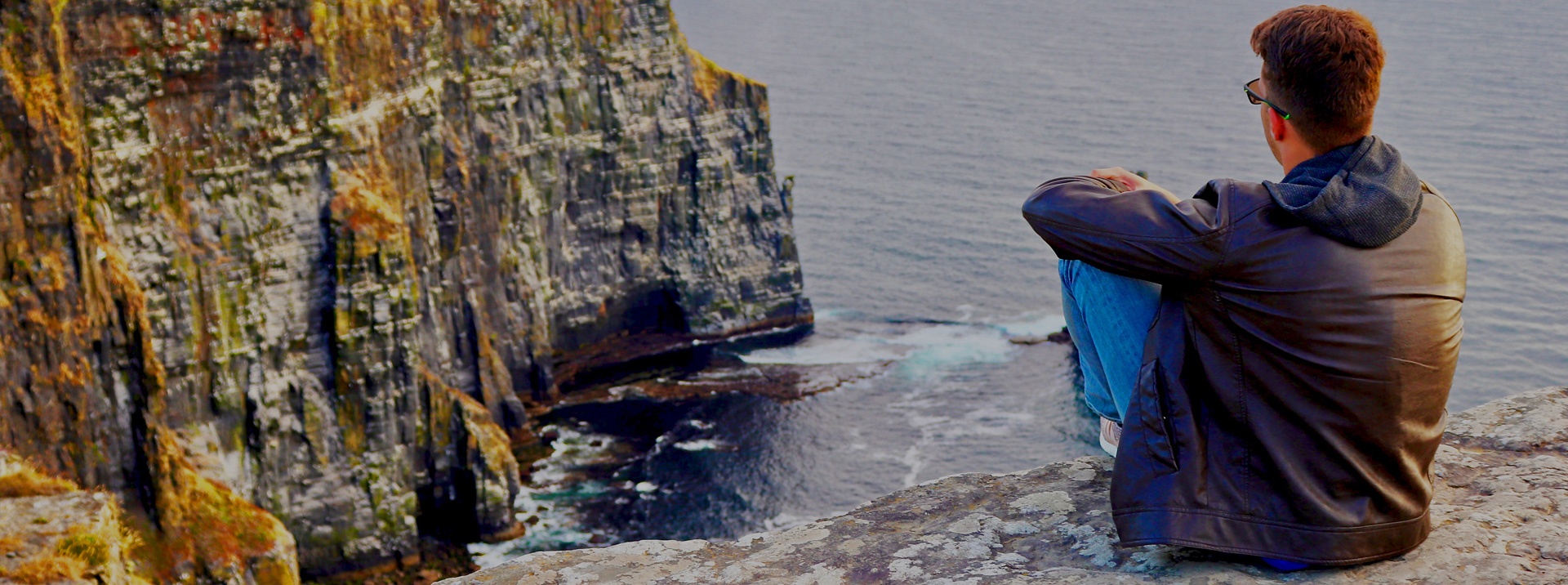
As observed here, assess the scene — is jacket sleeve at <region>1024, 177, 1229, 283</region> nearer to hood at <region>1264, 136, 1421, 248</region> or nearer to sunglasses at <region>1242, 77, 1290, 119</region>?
hood at <region>1264, 136, 1421, 248</region>

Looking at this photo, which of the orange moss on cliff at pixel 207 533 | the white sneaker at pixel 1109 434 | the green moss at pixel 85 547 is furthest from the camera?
the orange moss on cliff at pixel 207 533

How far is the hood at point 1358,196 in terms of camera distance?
24.4ft

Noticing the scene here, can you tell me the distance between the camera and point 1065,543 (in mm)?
9203

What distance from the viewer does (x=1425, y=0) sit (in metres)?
156

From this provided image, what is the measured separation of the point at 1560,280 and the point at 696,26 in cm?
10497

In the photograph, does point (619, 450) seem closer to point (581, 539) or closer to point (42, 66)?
point (581, 539)

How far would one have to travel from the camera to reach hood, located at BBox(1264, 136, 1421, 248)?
7441 mm

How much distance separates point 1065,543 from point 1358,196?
3.06m

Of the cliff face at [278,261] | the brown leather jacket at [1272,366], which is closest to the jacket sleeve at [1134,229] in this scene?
the brown leather jacket at [1272,366]

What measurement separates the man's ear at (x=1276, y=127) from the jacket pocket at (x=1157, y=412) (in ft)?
4.94

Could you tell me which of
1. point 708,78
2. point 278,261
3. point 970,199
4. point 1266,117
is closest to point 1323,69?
point 1266,117

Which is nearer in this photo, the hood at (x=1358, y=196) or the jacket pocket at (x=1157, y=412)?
the hood at (x=1358, y=196)

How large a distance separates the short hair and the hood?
0.58 feet

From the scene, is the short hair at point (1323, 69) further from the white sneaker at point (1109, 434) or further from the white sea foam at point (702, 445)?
the white sea foam at point (702, 445)
